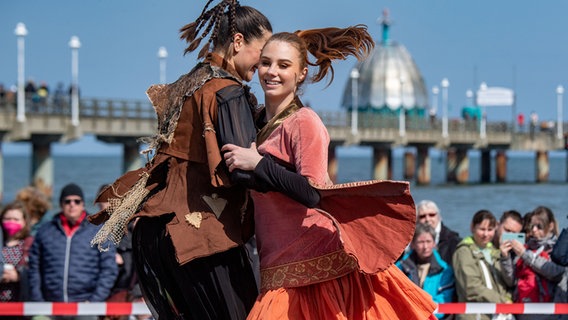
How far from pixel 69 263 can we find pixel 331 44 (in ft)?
11.7

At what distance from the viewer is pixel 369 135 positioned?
5431 cm

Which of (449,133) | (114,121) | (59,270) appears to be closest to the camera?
(59,270)

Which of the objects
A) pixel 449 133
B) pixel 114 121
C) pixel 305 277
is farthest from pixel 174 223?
pixel 449 133

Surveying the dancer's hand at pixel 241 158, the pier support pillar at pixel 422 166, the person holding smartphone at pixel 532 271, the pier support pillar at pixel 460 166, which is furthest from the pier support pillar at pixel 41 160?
the dancer's hand at pixel 241 158

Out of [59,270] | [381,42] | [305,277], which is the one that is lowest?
[59,270]

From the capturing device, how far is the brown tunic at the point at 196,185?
13.4 ft

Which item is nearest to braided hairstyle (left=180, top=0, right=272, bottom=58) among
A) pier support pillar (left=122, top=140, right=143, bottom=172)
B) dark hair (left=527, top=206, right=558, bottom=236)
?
dark hair (left=527, top=206, right=558, bottom=236)

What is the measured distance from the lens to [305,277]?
4.04 metres

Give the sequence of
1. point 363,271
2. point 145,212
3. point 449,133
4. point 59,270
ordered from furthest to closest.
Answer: point 449,133
point 59,270
point 145,212
point 363,271

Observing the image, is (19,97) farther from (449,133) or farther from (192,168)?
(192,168)

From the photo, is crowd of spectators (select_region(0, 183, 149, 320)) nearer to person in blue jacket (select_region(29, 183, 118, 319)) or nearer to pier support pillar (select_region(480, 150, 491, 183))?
person in blue jacket (select_region(29, 183, 118, 319))

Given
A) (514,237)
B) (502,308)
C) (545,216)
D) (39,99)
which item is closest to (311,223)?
(502,308)

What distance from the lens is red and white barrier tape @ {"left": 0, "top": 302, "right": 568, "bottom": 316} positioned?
6.84 metres

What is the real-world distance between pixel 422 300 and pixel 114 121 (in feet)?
120
